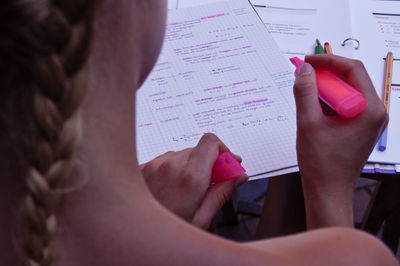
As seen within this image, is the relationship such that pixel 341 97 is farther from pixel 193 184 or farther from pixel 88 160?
pixel 88 160

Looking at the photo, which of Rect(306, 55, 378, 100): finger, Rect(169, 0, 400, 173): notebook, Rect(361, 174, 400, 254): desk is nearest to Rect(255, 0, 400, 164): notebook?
Rect(169, 0, 400, 173): notebook

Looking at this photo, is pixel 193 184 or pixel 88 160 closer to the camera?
pixel 88 160

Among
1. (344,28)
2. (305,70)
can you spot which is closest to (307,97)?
(305,70)

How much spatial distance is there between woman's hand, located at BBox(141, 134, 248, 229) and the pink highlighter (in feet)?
0.56

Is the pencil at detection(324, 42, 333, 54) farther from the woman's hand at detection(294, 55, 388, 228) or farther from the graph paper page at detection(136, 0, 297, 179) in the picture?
the woman's hand at detection(294, 55, 388, 228)

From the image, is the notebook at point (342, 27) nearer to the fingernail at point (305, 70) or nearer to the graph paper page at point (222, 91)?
the graph paper page at point (222, 91)

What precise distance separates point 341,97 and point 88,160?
42 cm

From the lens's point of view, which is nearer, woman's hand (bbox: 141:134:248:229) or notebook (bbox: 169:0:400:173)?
woman's hand (bbox: 141:134:248:229)

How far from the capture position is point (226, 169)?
66 cm

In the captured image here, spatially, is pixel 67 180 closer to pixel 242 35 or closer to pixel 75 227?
pixel 75 227

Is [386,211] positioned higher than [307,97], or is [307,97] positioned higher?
[307,97]

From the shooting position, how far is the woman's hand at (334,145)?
2.08 feet

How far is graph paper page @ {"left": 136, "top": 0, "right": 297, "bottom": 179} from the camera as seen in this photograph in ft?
2.38

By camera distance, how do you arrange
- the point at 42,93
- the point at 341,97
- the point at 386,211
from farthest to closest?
the point at 386,211 < the point at 341,97 < the point at 42,93
